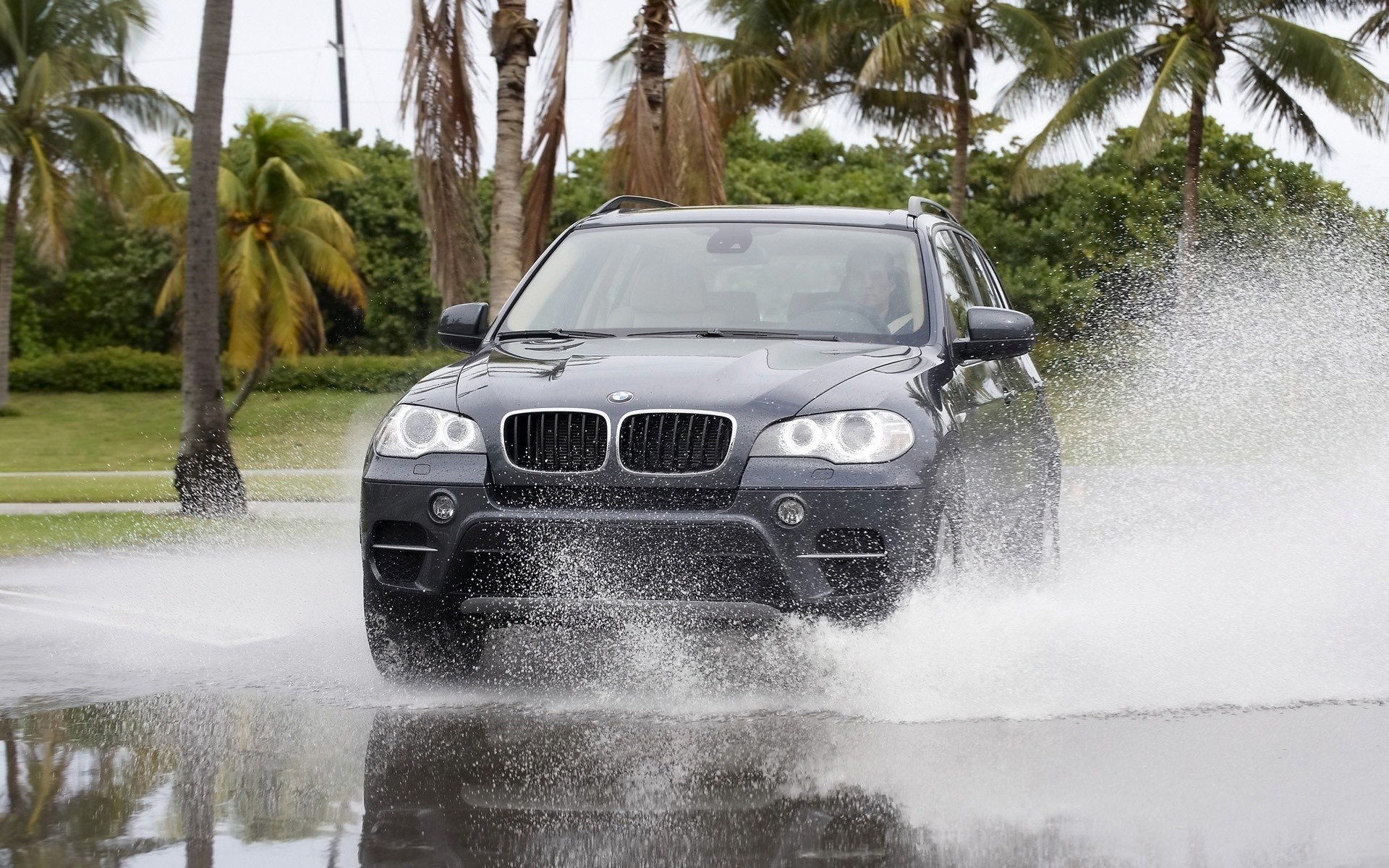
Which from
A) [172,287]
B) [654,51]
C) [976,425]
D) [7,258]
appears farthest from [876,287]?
[172,287]

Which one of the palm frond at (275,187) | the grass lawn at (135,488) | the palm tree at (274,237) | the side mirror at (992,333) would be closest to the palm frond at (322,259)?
the palm tree at (274,237)

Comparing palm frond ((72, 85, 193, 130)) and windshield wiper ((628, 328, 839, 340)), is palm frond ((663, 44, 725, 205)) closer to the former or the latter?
windshield wiper ((628, 328, 839, 340))

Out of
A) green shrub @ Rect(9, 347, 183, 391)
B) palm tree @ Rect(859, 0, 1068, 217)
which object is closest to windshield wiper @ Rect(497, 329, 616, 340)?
palm tree @ Rect(859, 0, 1068, 217)

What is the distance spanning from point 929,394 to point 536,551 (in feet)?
4.53

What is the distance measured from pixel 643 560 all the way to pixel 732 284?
5.76 feet

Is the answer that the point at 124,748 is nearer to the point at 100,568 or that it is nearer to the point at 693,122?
the point at 100,568

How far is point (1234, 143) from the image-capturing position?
46.5 meters

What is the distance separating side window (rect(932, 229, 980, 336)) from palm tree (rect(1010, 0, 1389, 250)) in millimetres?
23939

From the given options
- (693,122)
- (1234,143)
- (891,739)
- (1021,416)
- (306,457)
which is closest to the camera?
(891,739)

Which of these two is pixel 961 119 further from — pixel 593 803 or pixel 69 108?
pixel 593 803

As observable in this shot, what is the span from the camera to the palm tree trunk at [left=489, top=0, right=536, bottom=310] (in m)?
16.3

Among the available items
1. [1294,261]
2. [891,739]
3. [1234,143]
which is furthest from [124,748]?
[1234,143]

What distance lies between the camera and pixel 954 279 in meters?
7.02

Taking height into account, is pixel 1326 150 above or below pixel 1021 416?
above
